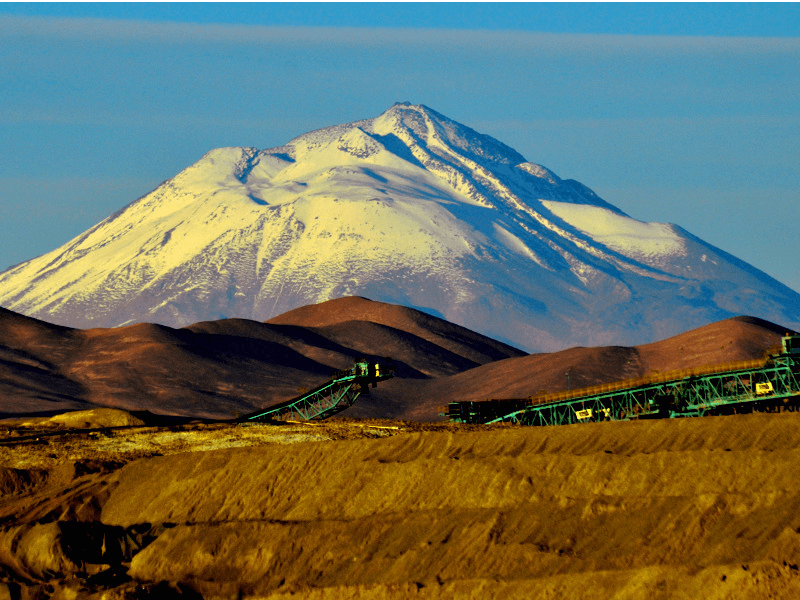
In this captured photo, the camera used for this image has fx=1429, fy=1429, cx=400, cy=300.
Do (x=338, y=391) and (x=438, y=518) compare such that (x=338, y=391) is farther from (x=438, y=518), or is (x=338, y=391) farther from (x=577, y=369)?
(x=577, y=369)

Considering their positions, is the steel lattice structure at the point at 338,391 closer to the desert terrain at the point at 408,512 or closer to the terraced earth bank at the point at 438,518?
the desert terrain at the point at 408,512

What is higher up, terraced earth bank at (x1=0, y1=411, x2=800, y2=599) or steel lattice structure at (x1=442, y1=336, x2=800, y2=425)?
steel lattice structure at (x1=442, y1=336, x2=800, y2=425)

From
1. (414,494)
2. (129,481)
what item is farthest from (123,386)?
(414,494)

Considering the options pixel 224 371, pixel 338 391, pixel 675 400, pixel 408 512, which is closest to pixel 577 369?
pixel 224 371

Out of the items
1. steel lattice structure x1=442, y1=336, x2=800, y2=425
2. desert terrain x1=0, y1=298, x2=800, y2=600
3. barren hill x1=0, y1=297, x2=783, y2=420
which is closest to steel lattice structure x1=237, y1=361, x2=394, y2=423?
steel lattice structure x1=442, y1=336, x2=800, y2=425

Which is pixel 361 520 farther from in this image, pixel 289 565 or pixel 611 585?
pixel 611 585

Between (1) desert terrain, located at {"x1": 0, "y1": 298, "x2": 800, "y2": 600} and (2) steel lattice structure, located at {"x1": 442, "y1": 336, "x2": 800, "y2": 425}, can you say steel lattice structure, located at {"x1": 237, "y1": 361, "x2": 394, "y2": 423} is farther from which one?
(1) desert terrain, located at {"x1": 0, "y1": 298, "x2": 800, "y2": 600}

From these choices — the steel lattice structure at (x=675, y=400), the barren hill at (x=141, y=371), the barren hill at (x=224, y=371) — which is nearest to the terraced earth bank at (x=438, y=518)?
the steel lattice structure at (x=675, y=400)

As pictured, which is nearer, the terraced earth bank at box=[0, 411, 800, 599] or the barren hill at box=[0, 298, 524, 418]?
the terraced earth bank at box=[0, 411, 800, 599]
